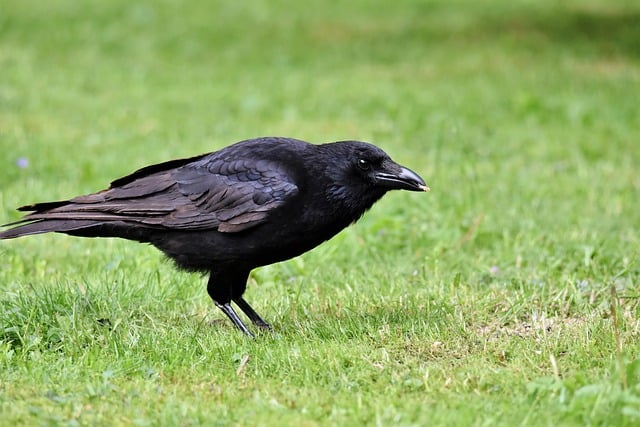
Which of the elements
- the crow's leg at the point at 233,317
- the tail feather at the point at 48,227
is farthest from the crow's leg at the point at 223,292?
the tail feather at the point at 48,227

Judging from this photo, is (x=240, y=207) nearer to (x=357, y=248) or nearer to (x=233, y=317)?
(x=233, y=317)

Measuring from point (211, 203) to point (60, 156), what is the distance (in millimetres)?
4479

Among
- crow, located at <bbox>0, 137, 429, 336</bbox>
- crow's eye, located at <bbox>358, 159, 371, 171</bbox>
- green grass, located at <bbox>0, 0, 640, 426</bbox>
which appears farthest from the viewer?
crow's eye, located at <bbox>358, 159, 371, 171</bbox>

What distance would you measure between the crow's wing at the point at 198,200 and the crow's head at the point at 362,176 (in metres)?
0.25

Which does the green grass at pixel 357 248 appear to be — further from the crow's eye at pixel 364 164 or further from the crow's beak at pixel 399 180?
the crow's eye at pixel 364 164

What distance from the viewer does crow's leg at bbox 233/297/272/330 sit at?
564cm

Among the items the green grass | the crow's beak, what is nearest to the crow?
the crow's beak

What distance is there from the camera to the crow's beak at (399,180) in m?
5.48

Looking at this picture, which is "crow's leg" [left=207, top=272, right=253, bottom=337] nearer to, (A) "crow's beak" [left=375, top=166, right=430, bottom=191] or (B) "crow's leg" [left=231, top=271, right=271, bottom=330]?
(B) "crow's leg" [left=231, top=271, right=271, bottom=330]

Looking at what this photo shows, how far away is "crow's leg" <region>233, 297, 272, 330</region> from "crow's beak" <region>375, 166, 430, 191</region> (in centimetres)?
102

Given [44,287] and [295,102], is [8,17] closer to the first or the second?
[295,102]

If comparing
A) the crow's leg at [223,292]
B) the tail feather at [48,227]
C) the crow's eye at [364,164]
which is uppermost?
the crow's eye at [364,164]

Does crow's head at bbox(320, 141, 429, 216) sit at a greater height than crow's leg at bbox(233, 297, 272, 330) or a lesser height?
greater

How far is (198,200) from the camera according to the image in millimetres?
5676
